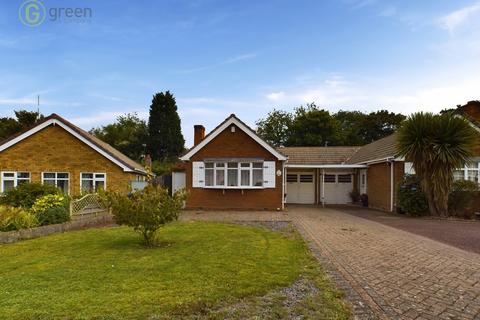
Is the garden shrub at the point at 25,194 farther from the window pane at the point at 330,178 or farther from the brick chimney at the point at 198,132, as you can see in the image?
the window pane at the point at 330,178

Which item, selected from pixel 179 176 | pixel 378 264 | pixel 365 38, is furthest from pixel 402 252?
pixel 179 176

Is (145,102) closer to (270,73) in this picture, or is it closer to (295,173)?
(295,173)

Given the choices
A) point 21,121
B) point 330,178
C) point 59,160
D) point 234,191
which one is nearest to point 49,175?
point 59,160

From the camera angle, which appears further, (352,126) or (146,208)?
(352,126)

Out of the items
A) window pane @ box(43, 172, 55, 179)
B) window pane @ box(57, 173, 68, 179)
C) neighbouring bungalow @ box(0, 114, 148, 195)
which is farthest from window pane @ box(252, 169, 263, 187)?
window pane @ box(43, 172, 55, 179)

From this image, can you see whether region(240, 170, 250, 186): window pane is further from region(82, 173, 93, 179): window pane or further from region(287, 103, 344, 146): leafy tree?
region(287, 103, 344, 146): leafy tree

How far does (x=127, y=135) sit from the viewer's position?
54.9 meters

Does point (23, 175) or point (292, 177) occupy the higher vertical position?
point (23, 175)

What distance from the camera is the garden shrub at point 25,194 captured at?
1392cm

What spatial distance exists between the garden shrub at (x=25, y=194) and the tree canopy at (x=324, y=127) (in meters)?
34.1

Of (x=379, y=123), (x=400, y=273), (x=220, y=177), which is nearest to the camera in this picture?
(x=400, y=273)

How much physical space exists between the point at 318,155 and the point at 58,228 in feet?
65.1

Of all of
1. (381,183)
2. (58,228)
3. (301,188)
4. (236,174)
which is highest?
(236,174)

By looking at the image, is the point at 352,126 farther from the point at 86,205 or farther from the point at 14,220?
the point at 14,220
